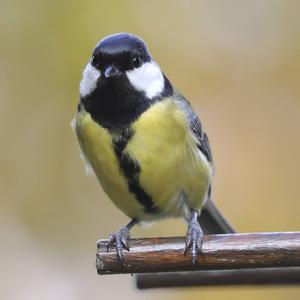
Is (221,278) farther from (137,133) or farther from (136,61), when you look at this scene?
(136,61)

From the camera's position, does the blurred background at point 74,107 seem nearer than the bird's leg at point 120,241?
No

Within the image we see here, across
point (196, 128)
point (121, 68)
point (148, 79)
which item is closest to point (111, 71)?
point (121, 68)

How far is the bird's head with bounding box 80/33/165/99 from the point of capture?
2033mm

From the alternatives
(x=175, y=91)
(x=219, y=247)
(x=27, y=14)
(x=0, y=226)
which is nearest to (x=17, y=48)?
(x=27, y=14)

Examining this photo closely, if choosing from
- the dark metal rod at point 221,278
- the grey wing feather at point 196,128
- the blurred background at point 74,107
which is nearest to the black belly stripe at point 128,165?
the grey wing feather at point 196,128

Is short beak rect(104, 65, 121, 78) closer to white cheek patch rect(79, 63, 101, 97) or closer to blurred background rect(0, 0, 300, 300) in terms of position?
white cheek patch rect(79, 63, 101, 97)

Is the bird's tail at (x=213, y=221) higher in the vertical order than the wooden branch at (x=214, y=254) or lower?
lower

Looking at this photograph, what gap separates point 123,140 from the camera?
215 cm

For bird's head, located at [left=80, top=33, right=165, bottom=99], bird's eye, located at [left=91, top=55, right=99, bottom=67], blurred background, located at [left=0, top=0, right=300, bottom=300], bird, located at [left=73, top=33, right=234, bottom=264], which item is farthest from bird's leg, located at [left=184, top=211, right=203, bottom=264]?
blurred background, located at [left=0, top=0, right=300, bottom=300]

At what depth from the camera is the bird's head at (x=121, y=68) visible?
2033 millimetres

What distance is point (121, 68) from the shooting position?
2066 mm

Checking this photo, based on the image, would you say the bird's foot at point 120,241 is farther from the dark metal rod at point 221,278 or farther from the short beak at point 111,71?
the short beak at point 111,71

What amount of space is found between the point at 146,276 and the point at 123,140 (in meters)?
0.40

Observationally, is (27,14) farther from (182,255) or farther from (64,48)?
(182,255)
